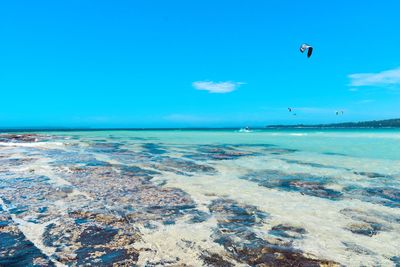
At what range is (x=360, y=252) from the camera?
5562mm

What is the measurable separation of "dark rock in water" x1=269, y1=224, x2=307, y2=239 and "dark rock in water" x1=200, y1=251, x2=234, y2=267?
1.64 m

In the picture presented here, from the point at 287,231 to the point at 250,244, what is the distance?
47.2 inches

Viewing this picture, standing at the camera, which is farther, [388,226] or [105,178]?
[105,178]

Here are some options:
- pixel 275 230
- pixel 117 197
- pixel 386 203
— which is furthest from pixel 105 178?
pixel 386 203

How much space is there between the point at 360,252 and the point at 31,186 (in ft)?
32.0

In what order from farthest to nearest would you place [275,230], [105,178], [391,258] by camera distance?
[105,178] → [275,230] → [391,258]

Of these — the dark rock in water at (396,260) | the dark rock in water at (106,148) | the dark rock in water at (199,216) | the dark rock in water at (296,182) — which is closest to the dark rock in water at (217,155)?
the dark rock in water at (296,182)

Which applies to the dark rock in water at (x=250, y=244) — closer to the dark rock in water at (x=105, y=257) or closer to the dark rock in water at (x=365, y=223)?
the dark rock in water at (x=105, y=257)

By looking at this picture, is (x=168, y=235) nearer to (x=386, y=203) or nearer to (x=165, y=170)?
(x=386, y=203)

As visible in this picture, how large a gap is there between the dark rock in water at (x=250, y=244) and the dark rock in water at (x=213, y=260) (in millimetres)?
218

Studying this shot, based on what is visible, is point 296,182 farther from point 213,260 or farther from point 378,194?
point 213,260

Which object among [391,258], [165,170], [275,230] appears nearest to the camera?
[391,258]

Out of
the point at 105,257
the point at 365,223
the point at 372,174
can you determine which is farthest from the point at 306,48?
the point at 105,257

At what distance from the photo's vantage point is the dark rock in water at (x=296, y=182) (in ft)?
34.3
